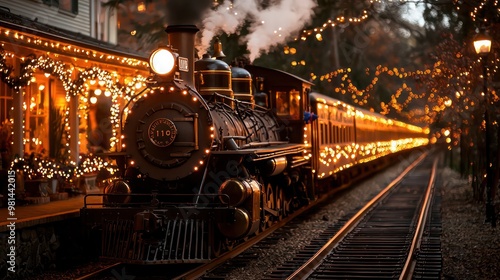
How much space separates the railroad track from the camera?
9.73 meters

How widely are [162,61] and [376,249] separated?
4727 mm

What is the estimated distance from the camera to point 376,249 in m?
11.8

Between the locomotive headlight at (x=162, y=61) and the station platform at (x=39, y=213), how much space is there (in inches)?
112

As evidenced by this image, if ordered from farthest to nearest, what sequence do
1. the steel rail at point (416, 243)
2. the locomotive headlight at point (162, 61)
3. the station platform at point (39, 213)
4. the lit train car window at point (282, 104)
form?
1. the lit train car window at point (282, 104)
2. the locomotive headlight at point (162, 61)
3. the station platform at point (39, 213)
4. the steel rail at point (416, 243)

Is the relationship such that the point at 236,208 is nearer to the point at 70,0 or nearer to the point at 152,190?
the point at 152,190

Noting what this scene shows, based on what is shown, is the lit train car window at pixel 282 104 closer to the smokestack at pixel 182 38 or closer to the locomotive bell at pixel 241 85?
the locomotive bell at pixel 241 85

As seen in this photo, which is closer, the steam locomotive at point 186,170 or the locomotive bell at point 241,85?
the steam locomotive at point 186,170

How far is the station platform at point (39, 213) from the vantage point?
10.2m

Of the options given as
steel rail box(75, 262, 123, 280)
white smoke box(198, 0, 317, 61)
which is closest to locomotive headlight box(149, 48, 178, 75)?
steel rail box(75, 262, 123, 280)

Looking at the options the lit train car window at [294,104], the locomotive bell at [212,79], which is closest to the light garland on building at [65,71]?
the locomotive bell at [212,79]

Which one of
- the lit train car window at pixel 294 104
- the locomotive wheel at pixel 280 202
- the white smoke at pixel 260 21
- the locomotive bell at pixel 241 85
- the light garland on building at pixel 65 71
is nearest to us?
the light garland on building at pixel 65 71

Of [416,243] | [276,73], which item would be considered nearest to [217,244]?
[416,243]

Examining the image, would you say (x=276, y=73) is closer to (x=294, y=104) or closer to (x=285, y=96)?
(x=285, y=96)

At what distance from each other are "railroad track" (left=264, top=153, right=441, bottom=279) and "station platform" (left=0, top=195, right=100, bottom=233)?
361cm
